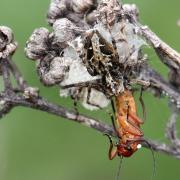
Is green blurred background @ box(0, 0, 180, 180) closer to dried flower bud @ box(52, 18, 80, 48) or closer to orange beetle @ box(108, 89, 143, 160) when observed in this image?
orange beetle @ box(108, 89, 143, 160)

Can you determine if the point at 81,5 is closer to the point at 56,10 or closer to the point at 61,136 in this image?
the point at 56,10

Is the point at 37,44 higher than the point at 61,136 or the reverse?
higher

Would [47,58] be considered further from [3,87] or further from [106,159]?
[106,159]

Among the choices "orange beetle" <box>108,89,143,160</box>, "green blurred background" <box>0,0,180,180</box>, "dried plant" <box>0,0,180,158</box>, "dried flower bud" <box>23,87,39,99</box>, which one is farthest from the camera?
"green blurred background" <box>0,0,180,180</box>

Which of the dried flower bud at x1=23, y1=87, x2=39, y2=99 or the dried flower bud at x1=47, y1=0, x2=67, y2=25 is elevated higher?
the dried flower bud at x1=47, y1=0, x2=67, y2=25

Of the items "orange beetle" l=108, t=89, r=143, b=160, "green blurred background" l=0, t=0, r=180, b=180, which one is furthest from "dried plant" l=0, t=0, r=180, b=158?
"green blurred background" l=0, t=0, r=180, b=180

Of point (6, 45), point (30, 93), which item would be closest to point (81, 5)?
point (6, 45)
